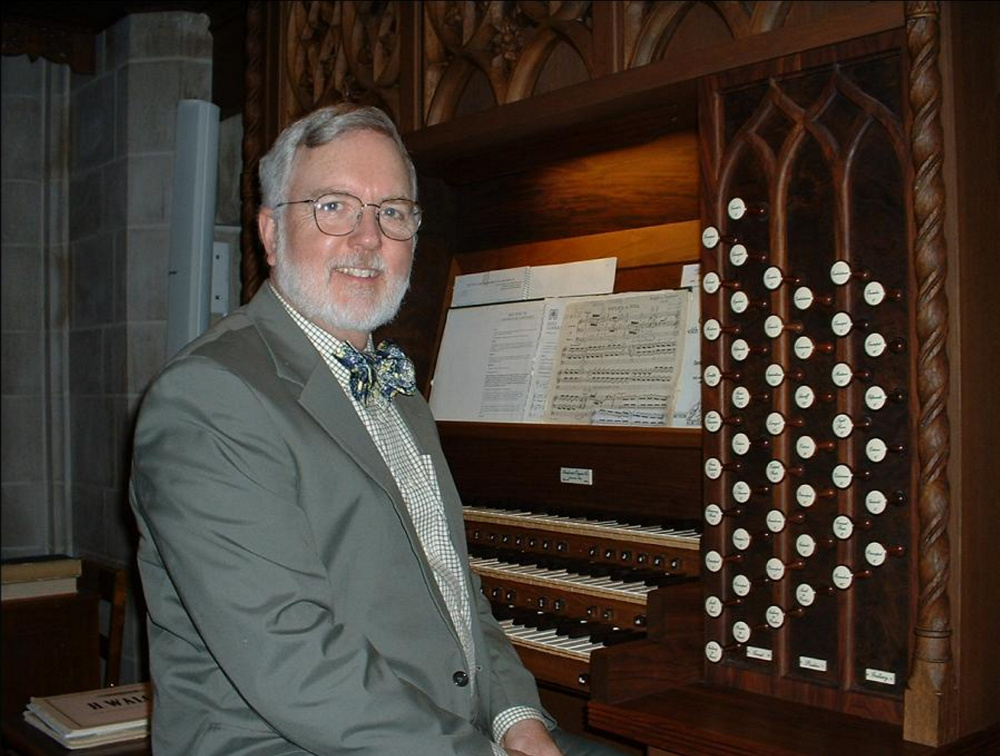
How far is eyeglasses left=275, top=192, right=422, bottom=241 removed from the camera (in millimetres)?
1951

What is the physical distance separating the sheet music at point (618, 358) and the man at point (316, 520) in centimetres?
94

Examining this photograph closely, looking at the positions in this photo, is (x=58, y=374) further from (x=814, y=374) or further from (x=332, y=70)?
(x=814, y=374)

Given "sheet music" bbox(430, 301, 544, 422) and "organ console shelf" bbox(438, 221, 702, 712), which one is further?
"sheet music" bbox(430, 301, 544, 422)

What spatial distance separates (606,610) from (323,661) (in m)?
1.10

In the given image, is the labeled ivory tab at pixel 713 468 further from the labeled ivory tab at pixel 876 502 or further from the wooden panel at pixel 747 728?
the wooden panel at pixel 747 728

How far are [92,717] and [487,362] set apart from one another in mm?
1469

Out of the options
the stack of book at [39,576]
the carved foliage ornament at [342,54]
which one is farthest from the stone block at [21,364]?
the carved foliage ornament at [342,54]

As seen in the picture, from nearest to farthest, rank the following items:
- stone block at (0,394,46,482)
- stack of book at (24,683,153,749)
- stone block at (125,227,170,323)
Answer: stack of book at (24,683,153,749) < stone block at (125,227,170,323) < stone block at (0,394,46,482)

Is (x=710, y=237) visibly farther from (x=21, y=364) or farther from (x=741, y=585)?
(x=21, y=364)

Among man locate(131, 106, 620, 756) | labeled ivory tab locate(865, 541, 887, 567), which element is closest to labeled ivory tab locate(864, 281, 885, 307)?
labeled ivory tab locate(865, 541, 887, 567)

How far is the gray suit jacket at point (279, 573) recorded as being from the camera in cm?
159

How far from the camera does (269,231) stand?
6.67ft

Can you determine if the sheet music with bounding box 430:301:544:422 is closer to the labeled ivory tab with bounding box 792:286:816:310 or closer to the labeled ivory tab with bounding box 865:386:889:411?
the labeled ivory tab with bounding box 792:286:816:310

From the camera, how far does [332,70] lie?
3.46 meters
